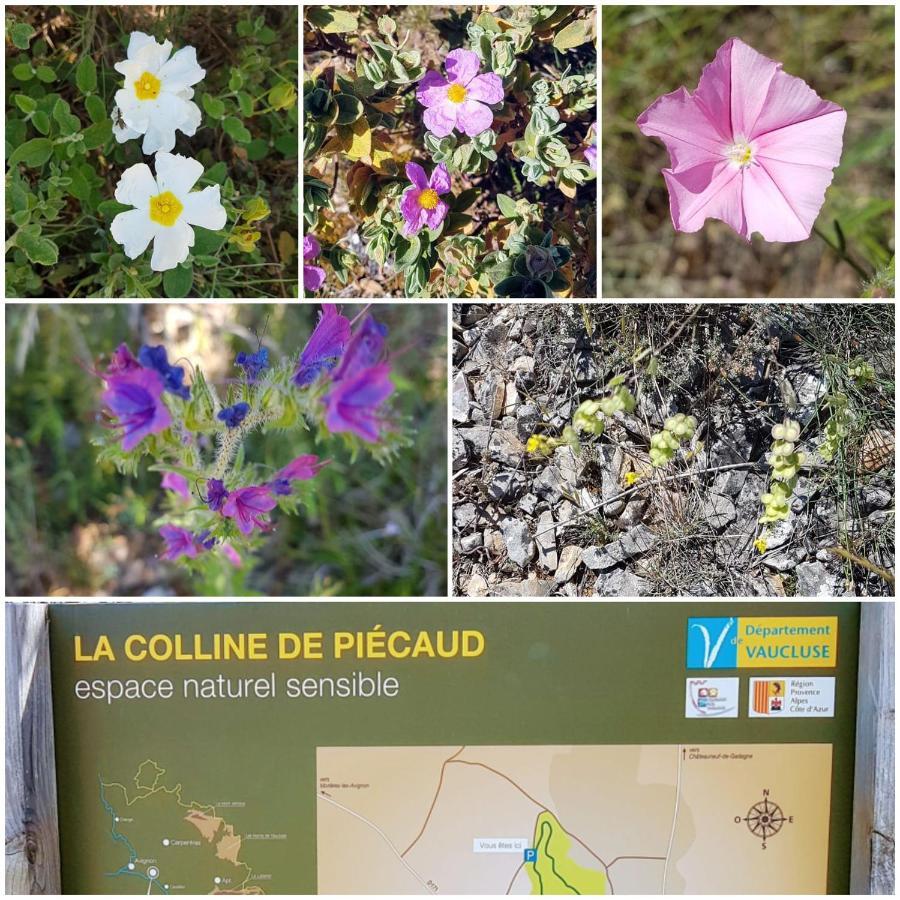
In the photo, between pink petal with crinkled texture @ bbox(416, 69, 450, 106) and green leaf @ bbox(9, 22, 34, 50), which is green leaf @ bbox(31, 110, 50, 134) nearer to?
green leaf @ bbox(9, 22, 34, 50)

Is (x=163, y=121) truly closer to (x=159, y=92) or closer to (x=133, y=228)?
(x=159, y=92)

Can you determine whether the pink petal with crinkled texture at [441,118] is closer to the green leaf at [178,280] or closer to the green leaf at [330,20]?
the green leaf at [330,20]

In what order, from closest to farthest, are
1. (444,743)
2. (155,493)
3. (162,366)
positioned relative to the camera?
1. (162,366)
2. (444,743)
3. (155,493)

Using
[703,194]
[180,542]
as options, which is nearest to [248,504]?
[180,542]

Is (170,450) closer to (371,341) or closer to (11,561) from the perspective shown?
(371,341)

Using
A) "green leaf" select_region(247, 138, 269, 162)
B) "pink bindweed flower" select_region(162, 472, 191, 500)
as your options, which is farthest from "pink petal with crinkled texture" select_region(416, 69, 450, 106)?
"pink bindweed flower" select_region(162, 472, 191, 500)
